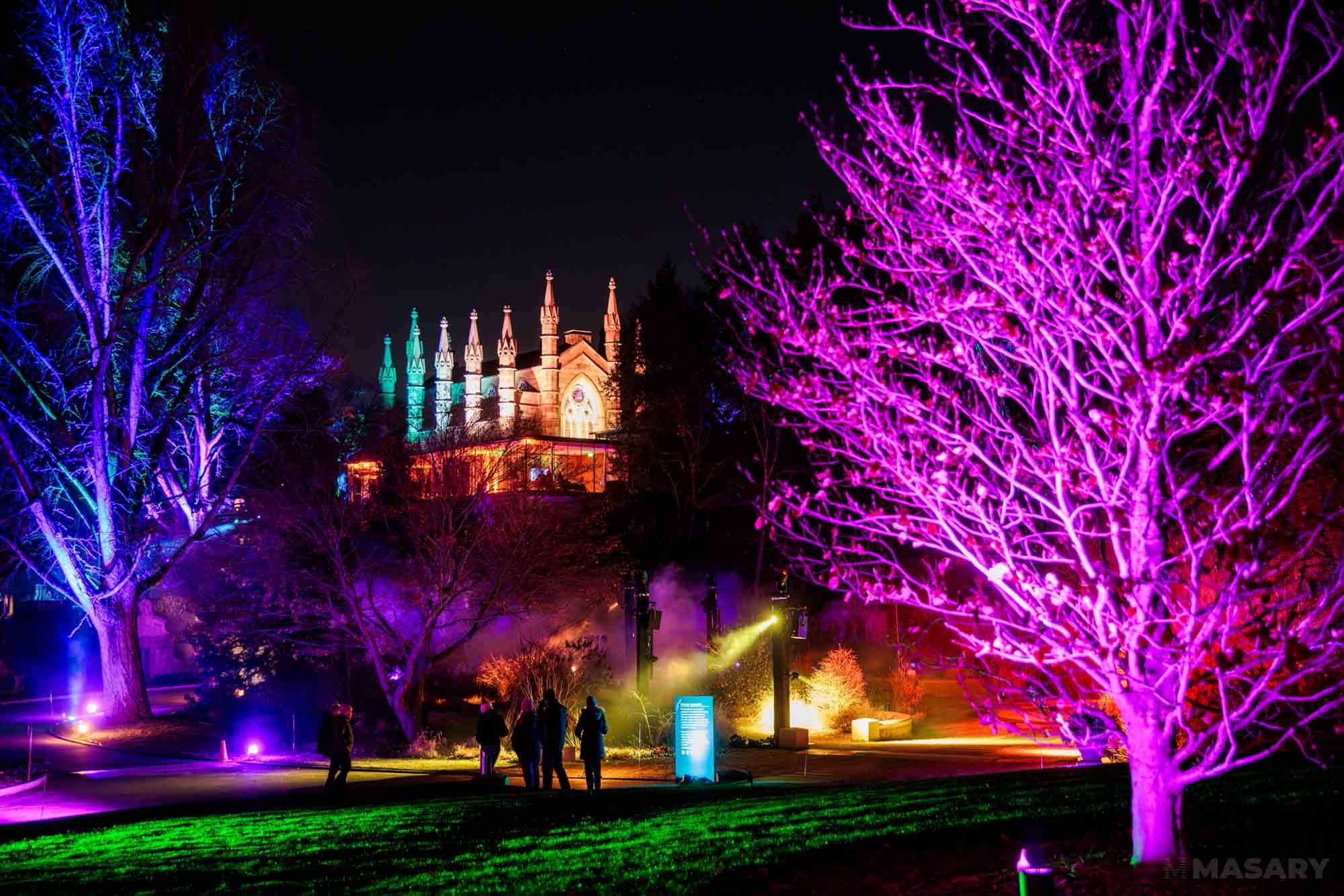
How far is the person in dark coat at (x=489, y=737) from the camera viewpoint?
1906cm

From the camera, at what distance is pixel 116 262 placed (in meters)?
29.2

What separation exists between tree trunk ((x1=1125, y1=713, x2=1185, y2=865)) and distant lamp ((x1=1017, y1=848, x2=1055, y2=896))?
58.5 inches

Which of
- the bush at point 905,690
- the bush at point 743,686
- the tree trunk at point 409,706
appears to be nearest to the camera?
the tree trunk at point 409,706

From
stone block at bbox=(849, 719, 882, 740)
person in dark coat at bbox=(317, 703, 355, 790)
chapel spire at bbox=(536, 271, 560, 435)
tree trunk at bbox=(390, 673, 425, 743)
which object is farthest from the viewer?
chapel spire at bbox=(536, 271, 560, 435)

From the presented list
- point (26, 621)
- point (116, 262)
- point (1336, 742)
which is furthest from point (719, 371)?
point (1336, 742)

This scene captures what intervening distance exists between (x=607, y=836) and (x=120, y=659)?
69.7 feet

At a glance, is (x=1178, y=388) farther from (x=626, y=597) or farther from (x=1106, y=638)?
(x=626, y=597)

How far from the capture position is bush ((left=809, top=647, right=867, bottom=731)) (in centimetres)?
2923

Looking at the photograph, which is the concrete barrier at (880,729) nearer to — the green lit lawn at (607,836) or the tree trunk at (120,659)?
the green lit lawn at (607,836)

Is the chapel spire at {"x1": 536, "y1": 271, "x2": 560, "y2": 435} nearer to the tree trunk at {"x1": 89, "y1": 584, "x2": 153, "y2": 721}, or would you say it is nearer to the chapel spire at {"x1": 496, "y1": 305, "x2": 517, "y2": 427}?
the chapel spire at {"x1": 496, "y1": 305, "x2": 517, "y2": 427}

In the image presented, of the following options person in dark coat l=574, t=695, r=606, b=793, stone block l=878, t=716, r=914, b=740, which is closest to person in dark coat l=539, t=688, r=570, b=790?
person in dark coat l=574, t=695, r=606, b=793

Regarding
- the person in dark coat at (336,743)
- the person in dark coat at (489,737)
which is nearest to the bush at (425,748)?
the person in dark coat at (489,737)

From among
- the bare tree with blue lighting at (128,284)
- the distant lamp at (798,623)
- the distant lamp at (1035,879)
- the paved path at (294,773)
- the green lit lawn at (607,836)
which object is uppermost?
the bare tree with blue lighting at (128,284)

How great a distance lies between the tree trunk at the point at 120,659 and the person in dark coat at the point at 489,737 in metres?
13.3
